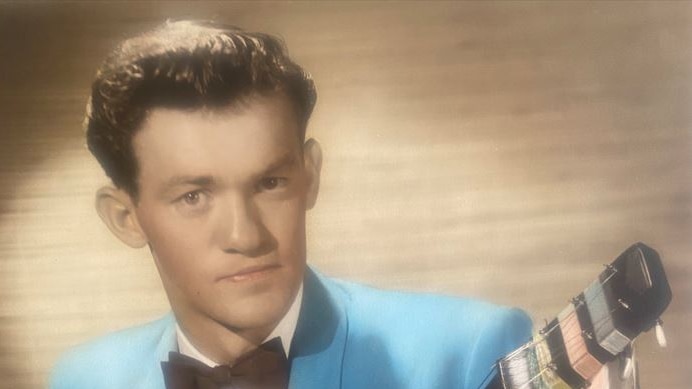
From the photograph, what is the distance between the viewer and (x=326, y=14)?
1.68 m

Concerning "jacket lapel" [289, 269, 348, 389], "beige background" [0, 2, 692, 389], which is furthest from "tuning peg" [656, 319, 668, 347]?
"jacket lapel" [289, 269, 348, 389]

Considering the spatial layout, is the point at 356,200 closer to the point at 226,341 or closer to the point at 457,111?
the point at 457,111

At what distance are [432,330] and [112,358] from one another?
0.68 metres

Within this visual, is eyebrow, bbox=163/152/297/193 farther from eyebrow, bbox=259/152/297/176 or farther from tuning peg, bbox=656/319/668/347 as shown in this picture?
tuning peg, bbox=656/319/668/347

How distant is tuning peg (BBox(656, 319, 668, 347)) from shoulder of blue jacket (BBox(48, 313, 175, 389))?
1.03m

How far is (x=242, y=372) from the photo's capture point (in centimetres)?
158

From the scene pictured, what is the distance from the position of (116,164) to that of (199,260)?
268mm

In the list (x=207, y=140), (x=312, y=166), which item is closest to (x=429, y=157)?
(x=312, y=166)

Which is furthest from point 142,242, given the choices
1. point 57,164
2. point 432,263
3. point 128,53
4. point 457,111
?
point 457,111

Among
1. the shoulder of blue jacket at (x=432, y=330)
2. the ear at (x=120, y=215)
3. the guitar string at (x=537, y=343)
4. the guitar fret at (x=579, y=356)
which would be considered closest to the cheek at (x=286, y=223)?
the shoulder of blue jacket at (x=432, y=330)

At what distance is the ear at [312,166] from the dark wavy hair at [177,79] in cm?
3

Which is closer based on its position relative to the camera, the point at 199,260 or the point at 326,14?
the point at 199,260

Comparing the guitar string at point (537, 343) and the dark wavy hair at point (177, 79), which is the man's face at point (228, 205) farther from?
the guitar string at point (537, 343)

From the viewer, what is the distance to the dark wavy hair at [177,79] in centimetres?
154
